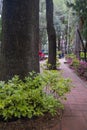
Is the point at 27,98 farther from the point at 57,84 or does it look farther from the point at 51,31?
the point at 51,31

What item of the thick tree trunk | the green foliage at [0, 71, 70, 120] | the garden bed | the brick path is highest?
the thick tree trunk

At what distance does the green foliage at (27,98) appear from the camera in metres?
3.30

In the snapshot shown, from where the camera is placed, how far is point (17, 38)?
13.3 ft

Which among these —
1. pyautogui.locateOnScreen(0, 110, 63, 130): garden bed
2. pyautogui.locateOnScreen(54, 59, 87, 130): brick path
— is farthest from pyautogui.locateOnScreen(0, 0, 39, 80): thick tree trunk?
pyautogui.locateOnScreen(54, 59, 87, 130): brick path

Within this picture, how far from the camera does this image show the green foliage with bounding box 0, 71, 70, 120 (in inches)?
130

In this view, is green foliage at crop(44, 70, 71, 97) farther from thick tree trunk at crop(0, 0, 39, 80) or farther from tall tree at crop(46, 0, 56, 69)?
tall tree at crop(46, 0, 56, 69)

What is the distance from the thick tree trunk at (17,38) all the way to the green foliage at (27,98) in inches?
8.4

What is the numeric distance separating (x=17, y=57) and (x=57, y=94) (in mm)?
869

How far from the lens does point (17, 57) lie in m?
4.04

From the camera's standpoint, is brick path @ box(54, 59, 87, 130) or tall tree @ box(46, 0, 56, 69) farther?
tall tree @ box(46, 0, 56, 69)

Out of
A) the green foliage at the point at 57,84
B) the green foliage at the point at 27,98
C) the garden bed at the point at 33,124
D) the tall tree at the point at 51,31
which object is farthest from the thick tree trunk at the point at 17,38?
the tall tree at the point at 51,31

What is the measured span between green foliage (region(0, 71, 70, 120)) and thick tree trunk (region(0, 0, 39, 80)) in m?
0.21

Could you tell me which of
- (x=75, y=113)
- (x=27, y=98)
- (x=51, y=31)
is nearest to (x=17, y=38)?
(x=27, y=98)

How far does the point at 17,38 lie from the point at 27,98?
1.04 metres
